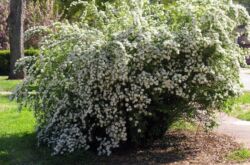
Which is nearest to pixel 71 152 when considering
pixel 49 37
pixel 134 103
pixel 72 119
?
pixel 72 119

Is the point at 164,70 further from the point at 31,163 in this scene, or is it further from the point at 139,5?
the point at 31,163

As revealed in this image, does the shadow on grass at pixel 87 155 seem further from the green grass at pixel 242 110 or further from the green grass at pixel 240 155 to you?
the green grass at pixel 242 110

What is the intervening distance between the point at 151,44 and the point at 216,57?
3.06 feet

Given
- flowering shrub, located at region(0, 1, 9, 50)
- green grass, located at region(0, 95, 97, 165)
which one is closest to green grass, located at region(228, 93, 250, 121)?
green grass, located at region(0, 95, 97, 165)

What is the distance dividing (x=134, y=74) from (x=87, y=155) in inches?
49.5

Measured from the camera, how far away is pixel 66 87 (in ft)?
26.2

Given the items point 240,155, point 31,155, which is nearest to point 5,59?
point 31,155

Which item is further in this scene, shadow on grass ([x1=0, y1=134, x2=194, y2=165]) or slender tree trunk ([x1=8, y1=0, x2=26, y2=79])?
slender tree trunk ([x1=8, y1=0, x2=26, y2=79])

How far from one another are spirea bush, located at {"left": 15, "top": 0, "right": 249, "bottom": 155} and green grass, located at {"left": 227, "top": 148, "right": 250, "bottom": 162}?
0.67 metres

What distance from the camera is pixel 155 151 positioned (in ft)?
26.6

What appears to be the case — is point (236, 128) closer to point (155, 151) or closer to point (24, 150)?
point (155, 151)

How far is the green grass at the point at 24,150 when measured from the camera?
7.52m

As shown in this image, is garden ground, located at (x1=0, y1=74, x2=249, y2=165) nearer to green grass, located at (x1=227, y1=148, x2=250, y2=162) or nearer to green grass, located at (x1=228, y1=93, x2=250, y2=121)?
green grass, located at (x1=227, y1=148, x2=250, y2=162)

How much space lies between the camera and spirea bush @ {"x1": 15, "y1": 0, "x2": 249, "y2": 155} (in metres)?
7.43
